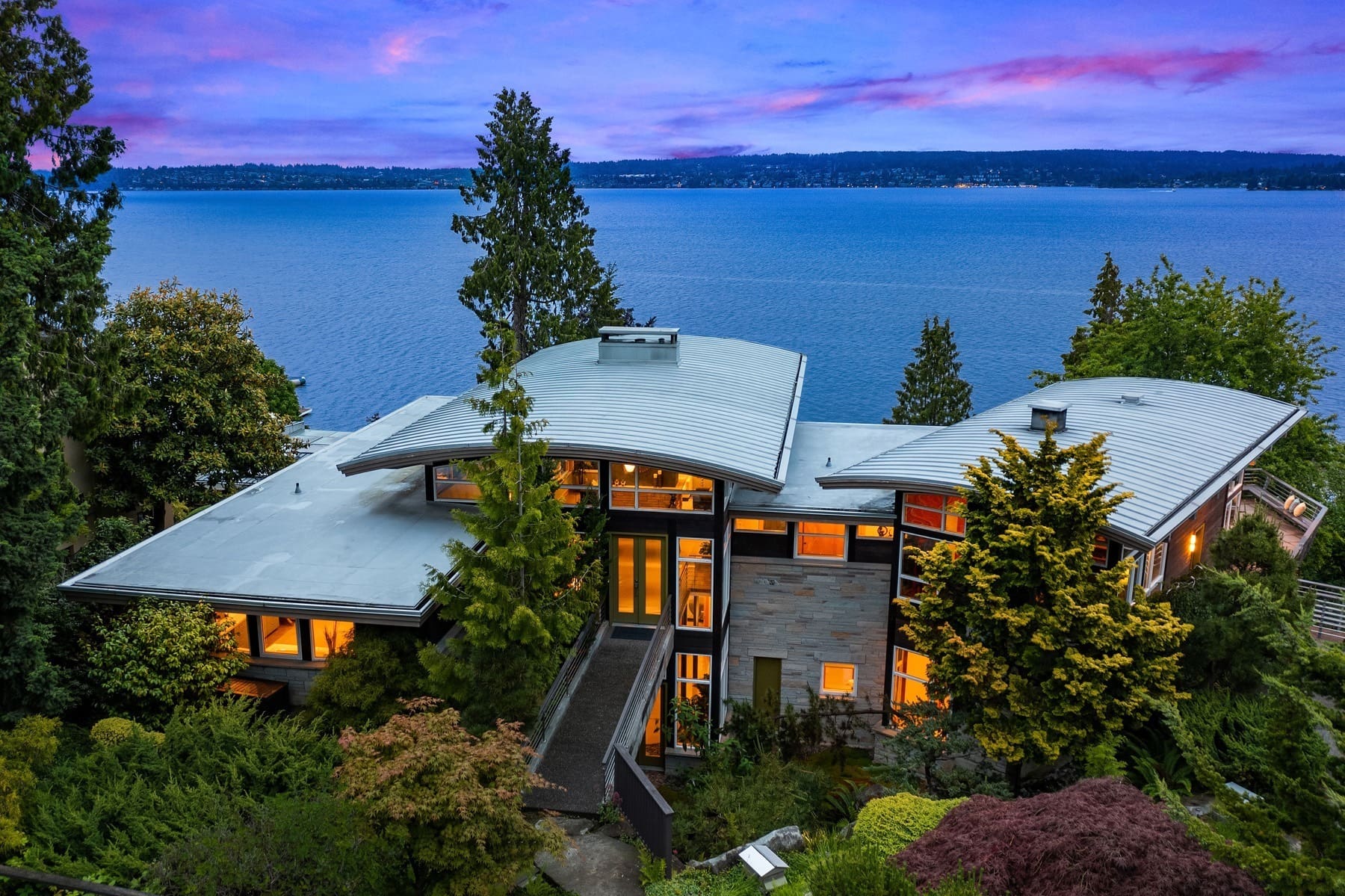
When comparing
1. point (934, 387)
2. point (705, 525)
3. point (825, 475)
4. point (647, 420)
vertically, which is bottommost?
point (934, 387)

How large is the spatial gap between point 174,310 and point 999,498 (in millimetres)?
23155

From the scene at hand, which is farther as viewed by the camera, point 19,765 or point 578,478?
point 578,478

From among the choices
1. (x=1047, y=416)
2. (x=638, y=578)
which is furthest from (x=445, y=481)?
(x=1047, y=416)

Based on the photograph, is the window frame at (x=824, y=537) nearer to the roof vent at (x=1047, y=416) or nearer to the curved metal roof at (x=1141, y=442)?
the curved metal roof at (x=1141, y=442)

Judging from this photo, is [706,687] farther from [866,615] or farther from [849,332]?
[849,332]

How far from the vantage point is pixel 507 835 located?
456 inches

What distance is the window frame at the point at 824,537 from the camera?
2394 centimetres

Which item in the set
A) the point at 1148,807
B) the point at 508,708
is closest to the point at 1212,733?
the point at 1148,807

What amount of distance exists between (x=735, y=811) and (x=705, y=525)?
778cm

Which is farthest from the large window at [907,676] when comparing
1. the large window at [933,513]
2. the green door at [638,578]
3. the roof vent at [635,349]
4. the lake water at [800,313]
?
the lake water at [800,313]

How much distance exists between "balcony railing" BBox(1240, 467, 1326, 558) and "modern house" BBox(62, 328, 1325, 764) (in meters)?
0.91

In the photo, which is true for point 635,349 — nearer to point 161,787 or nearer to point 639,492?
point 639,492

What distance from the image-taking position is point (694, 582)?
2325cm

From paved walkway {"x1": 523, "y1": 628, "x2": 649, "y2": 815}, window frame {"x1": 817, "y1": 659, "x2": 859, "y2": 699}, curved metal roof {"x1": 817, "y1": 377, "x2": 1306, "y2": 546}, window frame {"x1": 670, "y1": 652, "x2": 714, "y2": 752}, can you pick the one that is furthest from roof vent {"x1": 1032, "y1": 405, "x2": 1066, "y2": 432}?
paved walkway {"x1": 523, "y1": 628, "x2": 649, "y2": 815}
